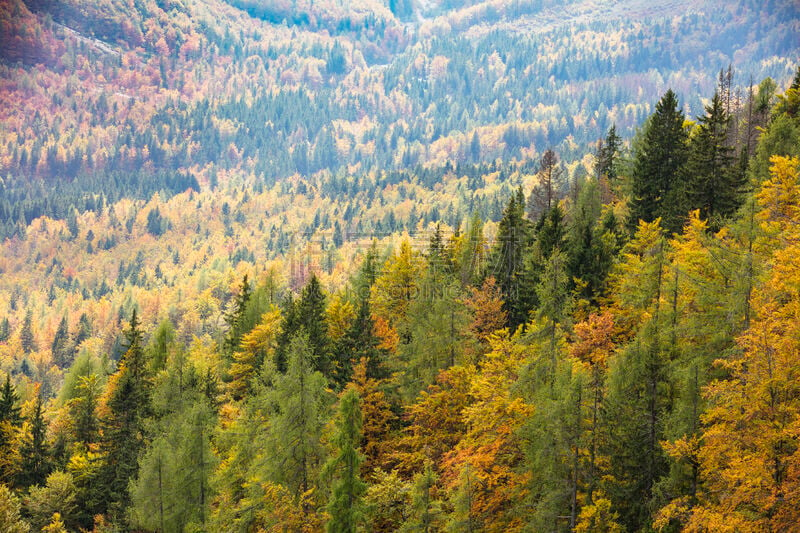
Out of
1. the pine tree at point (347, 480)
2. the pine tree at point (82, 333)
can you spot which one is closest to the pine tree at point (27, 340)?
the pine tree at point (82, 333)

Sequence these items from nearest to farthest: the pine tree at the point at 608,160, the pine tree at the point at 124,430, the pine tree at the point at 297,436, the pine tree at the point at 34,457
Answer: the pine tree at the point at 297,436 < the pine tree at the point at 124,430 < the pine tree at the point at 34,457 < the pine tree at the point at 608,160

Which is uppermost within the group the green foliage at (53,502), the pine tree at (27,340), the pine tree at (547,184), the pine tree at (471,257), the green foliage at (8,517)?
the pine tree at (547,184)

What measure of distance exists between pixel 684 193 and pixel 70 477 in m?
52.6

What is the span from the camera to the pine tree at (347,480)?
31938mm

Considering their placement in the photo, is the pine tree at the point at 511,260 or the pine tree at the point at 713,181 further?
the pine tree at the point at 511,260

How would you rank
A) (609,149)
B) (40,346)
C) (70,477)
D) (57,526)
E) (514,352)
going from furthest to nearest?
1. (40,346)
2. (609,149)
3. (70,477)
4. (57,526)
5. (514,352)

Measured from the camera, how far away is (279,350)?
172 feet

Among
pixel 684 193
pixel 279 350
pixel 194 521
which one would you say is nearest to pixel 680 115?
pixel 684 193

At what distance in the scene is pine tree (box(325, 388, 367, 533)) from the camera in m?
31.9

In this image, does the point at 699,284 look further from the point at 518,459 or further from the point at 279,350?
the point at 279,350

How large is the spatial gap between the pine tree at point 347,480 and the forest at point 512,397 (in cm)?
10

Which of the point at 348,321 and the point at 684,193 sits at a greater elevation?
the point at 684,193

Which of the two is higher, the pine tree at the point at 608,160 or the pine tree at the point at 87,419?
the pine tree at the point at 608,160

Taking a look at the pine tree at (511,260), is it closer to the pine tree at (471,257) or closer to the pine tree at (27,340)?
the pine tree at (471,257)
